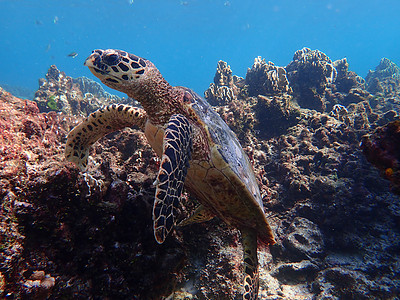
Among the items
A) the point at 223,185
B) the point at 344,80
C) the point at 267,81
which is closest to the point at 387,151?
the point at 223,185

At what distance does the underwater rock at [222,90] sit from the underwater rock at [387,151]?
211 inches

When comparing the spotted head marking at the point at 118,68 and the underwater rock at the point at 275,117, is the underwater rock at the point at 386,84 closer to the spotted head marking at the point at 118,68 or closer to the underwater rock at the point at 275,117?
the underwater rock at the point at 275,117

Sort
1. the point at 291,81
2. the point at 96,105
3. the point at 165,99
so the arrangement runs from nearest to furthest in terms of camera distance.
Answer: the point at 165,99 < the point at 96,105 < the point at 291,81

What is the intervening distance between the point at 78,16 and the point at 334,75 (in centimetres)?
11101

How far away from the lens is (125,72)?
9.58 feet

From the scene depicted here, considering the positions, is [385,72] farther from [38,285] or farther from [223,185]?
[38,285]

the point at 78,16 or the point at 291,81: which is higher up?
the point at 78,16

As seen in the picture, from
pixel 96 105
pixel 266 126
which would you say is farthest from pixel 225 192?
pixel 96 105

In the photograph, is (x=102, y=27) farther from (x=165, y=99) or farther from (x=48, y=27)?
(x=165, y=99)

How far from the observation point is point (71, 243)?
162 cm

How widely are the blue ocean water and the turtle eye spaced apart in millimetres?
68337

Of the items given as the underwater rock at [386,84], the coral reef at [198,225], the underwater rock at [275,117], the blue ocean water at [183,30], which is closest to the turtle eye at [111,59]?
the coral reef at [198,225]

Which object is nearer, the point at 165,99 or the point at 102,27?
the point at 165,99

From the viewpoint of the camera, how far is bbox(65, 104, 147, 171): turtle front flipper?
3.24 meters
